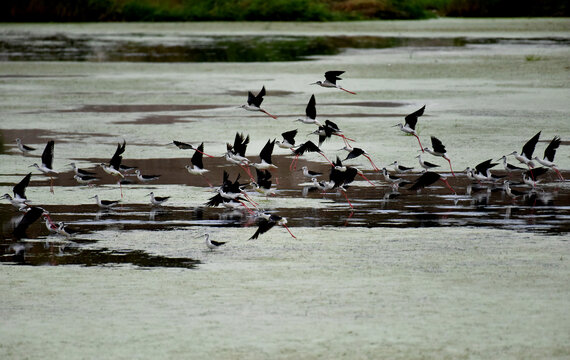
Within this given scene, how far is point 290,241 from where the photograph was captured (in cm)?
804

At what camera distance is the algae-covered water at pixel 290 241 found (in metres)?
5.68

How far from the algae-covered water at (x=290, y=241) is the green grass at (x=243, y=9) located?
26.3 meters

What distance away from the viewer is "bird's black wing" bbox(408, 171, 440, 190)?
9625mm

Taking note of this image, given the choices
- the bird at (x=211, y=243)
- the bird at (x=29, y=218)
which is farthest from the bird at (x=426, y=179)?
the bird at (x=29, y=218)

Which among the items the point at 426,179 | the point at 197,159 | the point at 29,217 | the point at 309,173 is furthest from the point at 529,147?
the point at 29,217

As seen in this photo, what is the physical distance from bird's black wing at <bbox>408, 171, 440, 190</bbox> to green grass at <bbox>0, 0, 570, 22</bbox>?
36.1 metres

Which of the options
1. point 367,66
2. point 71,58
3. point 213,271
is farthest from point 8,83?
point 213,271

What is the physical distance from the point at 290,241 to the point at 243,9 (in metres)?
39.6

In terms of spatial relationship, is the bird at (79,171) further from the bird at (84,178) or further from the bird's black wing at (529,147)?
the bird's black wing at (529,147)

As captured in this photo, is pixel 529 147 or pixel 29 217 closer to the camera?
pixel 29 217

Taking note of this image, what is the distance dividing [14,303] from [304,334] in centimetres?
194

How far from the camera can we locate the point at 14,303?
20.8ft

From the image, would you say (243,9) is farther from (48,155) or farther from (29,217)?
(29,217)

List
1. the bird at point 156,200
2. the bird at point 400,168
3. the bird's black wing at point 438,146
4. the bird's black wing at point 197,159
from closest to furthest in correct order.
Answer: the bird at point 156,200 < the bird's black wing at point 197,159 < the bird's black wing at point 438,146 < the bird at point 400,168
